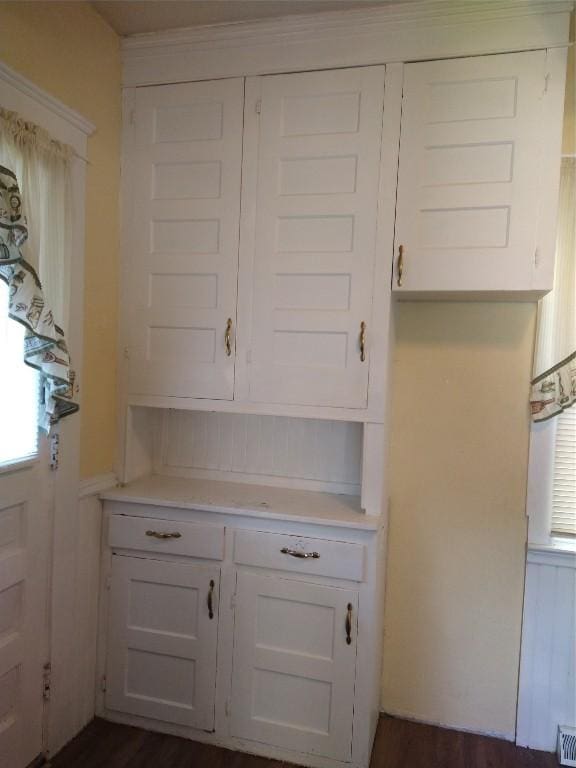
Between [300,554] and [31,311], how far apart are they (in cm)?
119

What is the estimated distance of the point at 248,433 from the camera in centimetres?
227

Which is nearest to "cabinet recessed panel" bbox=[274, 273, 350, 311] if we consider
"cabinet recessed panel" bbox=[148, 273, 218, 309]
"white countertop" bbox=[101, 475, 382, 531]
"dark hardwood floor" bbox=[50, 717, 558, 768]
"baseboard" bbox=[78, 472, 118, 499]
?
"cabinet recessed panel" bbox=[148, 273, 218, 309]

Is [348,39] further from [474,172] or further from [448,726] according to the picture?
[448,726]

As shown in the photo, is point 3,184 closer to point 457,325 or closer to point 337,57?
point 337,57

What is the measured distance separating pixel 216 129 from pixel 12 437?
1333 millimetres

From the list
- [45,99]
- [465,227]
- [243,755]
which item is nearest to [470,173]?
[465,227]

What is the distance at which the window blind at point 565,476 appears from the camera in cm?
197

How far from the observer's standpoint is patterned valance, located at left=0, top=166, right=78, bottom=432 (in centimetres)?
139

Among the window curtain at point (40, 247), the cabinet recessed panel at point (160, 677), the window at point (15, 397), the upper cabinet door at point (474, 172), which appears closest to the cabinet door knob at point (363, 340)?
the upper cabinet door at point (474, 172)

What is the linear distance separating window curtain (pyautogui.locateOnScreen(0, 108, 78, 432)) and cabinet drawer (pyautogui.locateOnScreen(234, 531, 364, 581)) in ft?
2.62

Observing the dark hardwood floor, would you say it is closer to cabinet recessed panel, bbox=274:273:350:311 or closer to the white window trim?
the white window trim

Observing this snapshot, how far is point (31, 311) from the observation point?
1.46 m

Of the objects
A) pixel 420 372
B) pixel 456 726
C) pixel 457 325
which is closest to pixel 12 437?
pixel 420 372

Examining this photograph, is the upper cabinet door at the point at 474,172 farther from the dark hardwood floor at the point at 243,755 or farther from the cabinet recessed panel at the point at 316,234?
the dark hardwood floor at the point at 243,755
